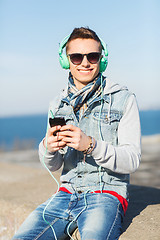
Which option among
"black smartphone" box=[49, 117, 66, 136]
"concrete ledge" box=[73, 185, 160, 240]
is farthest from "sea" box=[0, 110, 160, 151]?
"black smartphone" box=[49, 117, 66, 136]

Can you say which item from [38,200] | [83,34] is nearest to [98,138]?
[83,34]

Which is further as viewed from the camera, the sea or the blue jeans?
the sea

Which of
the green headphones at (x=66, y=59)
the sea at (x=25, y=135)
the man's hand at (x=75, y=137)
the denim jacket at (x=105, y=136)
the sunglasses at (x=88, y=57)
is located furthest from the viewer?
the sea at (x=25, y=135)

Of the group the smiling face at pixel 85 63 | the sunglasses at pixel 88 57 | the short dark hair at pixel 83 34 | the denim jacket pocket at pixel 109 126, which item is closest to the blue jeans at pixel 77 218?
the denim jacket pocket at pixel 109 126

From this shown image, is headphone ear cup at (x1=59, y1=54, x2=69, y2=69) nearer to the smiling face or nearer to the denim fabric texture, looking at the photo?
the smiling face

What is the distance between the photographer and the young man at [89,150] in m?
2.45

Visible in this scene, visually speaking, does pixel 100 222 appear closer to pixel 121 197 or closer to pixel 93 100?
pixel 121 197

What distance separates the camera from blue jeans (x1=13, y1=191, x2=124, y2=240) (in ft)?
7.66

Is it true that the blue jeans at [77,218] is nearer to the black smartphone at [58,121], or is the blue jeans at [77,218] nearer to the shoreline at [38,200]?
the shoreline at [38,200]

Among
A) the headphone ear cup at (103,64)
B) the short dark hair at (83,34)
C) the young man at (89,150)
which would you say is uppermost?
the short dark hair at (83,34)

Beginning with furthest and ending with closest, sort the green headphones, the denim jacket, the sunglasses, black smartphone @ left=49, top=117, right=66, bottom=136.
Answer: the green headphones, the sunglasses, the denim jacket, black smartphone @ left=49, top=117, right=66, bottom=136

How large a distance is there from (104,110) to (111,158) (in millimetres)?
526

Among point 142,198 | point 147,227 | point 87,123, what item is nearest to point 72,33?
point 87,123

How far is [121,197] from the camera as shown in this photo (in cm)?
266
